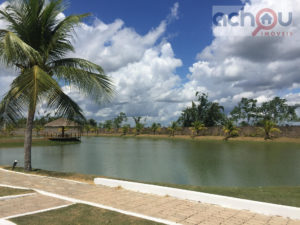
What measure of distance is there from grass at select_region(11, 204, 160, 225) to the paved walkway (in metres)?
0.38

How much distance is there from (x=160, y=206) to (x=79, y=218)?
134cm

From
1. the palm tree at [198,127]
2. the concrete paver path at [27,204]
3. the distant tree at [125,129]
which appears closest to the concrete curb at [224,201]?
the concrete paver path at [27,204]

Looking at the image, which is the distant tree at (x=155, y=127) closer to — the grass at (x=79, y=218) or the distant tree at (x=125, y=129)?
the distant tree at (x=125, y=129)

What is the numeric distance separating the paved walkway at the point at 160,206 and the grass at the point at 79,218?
1.25 feet

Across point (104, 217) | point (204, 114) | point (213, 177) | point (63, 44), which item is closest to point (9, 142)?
point (63, 44)

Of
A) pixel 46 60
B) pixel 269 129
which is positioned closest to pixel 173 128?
pixel 269 129

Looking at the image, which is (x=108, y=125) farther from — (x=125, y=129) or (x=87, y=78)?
(x=87, y=78)

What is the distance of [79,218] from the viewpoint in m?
3.44

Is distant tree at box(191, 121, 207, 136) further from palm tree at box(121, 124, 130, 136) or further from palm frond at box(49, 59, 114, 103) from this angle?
palm frond at box(49, 59, 114, 103)

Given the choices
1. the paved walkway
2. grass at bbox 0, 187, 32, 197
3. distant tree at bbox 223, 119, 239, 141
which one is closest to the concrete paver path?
the paved walkway

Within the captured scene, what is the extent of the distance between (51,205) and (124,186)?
1.75m

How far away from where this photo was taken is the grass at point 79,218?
10.7 feet

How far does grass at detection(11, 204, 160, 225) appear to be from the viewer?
3.26m

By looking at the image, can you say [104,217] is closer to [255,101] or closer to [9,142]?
[9,142]
